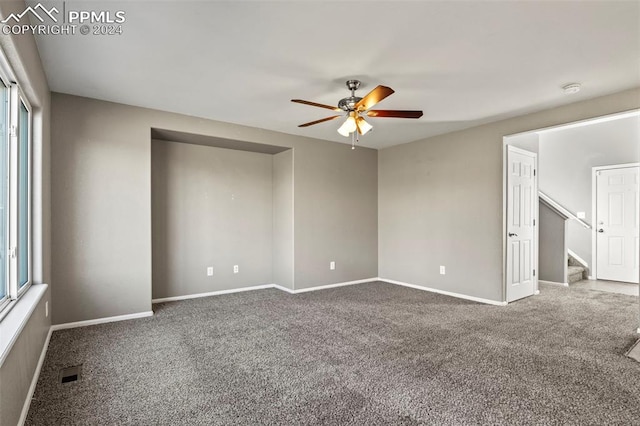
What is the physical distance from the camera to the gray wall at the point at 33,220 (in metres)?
1.68

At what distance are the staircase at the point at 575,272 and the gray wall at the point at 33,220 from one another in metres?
7.04

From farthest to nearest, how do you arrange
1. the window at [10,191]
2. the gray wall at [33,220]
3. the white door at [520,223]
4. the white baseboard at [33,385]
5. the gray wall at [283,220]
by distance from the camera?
the gray wall at [283,220] → the white door at [520,223] → the window at [10,191] → the white baseboard at [33,385] → the gray wall at [33,220]

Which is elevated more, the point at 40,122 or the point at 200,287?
the point at 40,122

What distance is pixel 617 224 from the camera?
588cm

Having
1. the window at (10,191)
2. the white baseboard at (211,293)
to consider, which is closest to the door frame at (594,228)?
the white baseboard at (211,293)

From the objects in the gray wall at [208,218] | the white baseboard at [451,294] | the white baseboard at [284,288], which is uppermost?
the gray wall at [208,218]

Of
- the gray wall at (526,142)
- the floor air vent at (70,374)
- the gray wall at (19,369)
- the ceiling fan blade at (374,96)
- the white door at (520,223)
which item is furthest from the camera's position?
the gray wall at (526,142)

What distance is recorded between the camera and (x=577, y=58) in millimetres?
2693

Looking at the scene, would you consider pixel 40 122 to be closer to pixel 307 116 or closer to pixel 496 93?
pixel 307 116

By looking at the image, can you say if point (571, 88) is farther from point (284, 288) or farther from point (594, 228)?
point (284, 288)

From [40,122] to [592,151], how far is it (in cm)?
826

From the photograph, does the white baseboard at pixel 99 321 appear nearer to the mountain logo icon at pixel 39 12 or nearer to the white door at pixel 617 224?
the mountain logo icon at pixel 39 12

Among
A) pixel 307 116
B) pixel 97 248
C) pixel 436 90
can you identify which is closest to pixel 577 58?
pixel 436 90

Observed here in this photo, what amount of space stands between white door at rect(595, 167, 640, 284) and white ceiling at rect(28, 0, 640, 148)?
3.47 m
